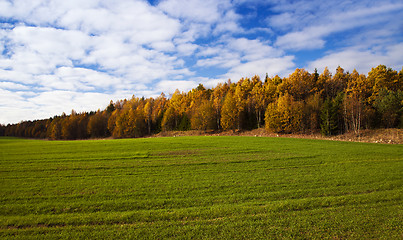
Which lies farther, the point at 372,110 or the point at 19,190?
the point at 372,110

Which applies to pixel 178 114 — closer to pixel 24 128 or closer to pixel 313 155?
pixel 313 155

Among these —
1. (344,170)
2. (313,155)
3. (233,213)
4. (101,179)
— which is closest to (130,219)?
(233,213)

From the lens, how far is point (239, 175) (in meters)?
15.0

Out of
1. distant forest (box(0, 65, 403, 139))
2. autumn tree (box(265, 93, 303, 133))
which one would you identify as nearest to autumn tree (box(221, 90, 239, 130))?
distant forest (box(0, 65, 403, 139))

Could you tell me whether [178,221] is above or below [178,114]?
below

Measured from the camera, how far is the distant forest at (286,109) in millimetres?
49844

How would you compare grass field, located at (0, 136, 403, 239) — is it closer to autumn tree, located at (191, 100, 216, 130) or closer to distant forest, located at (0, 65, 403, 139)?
distant forest, located at (0, 65, 403, 139)

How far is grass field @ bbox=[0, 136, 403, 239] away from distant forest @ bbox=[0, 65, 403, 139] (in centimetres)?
3651

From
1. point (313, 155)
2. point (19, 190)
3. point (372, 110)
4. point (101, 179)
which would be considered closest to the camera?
point (19, 190)

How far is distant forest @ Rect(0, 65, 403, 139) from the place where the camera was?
4984cm

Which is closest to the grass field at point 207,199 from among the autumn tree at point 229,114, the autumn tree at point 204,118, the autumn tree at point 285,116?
the autumn tree at point 285,116

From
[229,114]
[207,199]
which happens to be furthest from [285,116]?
[207,199]

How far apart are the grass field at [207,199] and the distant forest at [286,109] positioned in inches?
1438

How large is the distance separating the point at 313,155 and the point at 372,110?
142 ft
